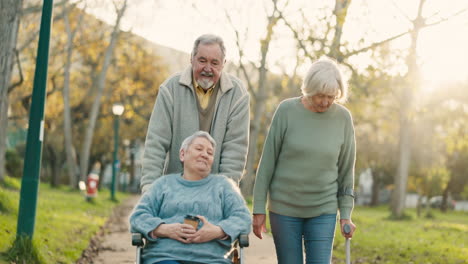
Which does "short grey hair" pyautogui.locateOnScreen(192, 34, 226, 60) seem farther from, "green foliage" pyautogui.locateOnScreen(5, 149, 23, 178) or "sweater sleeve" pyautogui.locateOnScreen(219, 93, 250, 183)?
"green foliage" pyautogui.locateOnScreen(5, 149, 23, 178)

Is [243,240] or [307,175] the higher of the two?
[307,175]

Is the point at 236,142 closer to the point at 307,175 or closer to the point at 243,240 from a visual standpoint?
the point at 307,175

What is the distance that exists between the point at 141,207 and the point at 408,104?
64.9 ft

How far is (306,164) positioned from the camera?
14.5ft

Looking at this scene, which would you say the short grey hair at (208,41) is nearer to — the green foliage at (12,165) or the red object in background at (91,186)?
the red object in background at (91,186)

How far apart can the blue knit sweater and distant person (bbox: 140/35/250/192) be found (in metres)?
0.35

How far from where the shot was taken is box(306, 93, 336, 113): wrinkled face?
4.30m

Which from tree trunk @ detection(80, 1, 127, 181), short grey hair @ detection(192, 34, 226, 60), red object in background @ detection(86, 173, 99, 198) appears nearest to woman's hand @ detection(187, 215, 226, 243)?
short grey hair @ detection(192, 34, 226, 60)

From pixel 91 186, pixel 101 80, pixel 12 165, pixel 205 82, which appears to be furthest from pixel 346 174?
pixel 12 165

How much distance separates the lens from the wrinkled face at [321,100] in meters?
4.30

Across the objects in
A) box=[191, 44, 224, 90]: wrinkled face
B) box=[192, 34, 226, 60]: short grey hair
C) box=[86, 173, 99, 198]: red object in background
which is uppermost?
box=[192, 34, 226, 60]: short grey hair

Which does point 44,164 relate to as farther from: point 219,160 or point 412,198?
point 219,160

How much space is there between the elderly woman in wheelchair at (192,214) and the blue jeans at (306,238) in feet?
0.81

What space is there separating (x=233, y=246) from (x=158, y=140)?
88 cm
